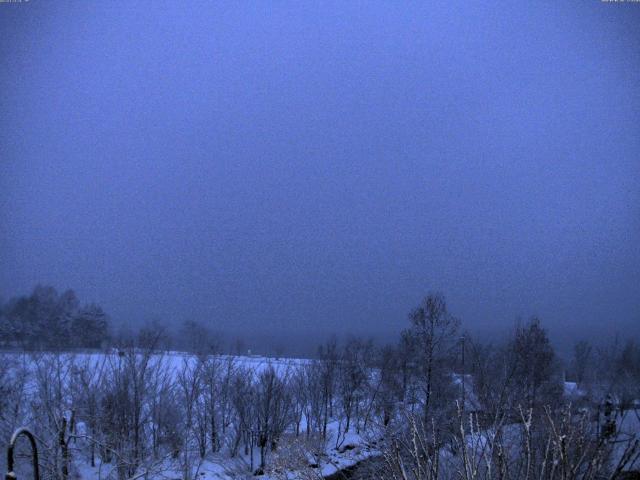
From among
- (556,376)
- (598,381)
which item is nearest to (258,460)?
(556,376)

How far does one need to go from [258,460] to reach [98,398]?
1251 cm

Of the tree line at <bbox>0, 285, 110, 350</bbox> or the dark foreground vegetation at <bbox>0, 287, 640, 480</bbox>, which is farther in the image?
the tree line at <bbox>0, 285, 110, 350</bbox>

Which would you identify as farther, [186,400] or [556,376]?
[556,376]

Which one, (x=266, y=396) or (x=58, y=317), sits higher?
(x=58, y=317)

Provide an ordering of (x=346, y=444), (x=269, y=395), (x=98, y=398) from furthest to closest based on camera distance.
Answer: (x=346, y=444)
(x=269, y=395)
(x=98, y=398)

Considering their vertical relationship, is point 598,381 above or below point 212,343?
below

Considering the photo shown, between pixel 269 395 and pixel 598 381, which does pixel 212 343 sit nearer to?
pixel 269 395

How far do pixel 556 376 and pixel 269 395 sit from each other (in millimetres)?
26436

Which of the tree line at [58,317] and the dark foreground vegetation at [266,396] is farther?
the tree line at [58,317]

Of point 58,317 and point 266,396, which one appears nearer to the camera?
point 266,396

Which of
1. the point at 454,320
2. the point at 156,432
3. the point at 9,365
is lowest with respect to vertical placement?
the point at 156,432

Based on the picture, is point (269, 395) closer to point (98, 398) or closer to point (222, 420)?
point (222, 420)

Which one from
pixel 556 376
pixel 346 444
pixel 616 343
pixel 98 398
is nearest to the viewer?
pixel 98 398

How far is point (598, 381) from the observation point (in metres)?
46.2
